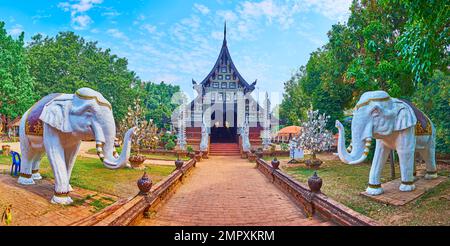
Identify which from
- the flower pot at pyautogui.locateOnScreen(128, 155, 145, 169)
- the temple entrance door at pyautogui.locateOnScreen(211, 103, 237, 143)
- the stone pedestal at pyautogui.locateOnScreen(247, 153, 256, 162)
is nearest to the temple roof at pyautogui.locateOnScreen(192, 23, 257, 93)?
the temple entrance door at pyautogui.locateOnScreen(211, 103, 237, 143)

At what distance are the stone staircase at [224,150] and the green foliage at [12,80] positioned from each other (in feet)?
44.7

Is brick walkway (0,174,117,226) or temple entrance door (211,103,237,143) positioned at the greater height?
temple entrance door (211,103,237,143)

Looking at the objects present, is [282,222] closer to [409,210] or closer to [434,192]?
[409,210]

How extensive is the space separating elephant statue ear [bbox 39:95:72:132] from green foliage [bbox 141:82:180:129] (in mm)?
27632

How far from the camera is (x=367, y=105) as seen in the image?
6.44m

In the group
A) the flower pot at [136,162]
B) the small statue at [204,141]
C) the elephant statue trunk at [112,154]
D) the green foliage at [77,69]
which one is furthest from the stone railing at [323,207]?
the green foliage at [77,69]

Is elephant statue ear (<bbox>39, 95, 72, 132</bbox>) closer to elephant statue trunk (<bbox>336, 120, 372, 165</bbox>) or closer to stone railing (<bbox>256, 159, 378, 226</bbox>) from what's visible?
stone railing (<bbox>256, 159, 378, 226</bbox>)

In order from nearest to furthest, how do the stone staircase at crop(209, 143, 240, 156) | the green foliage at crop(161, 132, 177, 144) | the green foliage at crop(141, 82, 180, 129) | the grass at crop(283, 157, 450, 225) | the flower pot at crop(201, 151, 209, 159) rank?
the grass at crop(283, 157, 450, 225) < the flower pot at crop(201, 151, 209, 159) < the stone staircase at crop(209, 143, 240, 156) < the green foliage at crop(161, 132, 177, 144) < the green foliage at crop(141, 82, 180, 129)

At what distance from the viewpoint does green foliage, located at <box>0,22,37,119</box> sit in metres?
17.0

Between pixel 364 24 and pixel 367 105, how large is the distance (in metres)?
7.73

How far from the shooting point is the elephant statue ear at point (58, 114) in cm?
567

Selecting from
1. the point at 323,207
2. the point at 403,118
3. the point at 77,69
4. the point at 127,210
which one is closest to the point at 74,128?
the point at 127,210

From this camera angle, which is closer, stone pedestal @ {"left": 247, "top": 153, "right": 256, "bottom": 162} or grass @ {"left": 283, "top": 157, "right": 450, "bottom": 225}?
grass @ {"left": 283, "top": 157, "right": 450, "bottom": 225}

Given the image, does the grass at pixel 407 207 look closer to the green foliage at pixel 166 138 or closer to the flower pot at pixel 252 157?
the flower pot at pixel 252 157
